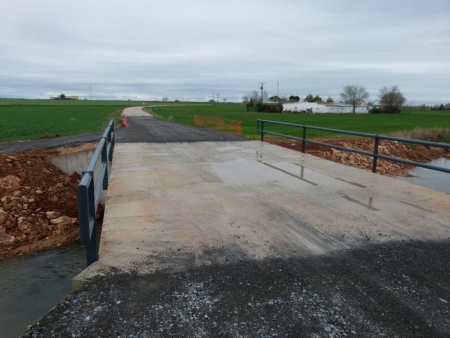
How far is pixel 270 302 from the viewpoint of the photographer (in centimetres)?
322

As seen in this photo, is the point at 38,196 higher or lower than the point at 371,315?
lower

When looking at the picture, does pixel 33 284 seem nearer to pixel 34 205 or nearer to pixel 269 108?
pixel 34 205

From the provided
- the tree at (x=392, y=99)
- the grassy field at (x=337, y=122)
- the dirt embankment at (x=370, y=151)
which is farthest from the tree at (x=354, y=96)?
the dirt embankment at (x=370, y=151)

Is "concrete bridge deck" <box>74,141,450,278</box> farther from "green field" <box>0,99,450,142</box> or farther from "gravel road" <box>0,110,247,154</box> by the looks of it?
"green field" <box>0,99,450,142</box>

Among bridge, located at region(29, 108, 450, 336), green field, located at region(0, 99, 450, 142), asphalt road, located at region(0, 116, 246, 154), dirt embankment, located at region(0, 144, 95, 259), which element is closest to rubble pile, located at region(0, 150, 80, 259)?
dirt embankment, located at region(0, 144, 95, 259)

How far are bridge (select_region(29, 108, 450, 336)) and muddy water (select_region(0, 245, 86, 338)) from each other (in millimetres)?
1591

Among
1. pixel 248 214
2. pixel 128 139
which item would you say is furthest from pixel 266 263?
pixel 128 139

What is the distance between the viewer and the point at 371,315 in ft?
10.0

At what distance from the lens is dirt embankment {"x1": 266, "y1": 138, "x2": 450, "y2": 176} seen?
19641mm

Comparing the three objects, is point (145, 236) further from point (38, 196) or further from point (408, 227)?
point (38, 196)

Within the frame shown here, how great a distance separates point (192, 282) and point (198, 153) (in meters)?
8.64

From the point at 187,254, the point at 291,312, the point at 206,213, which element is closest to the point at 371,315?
the point at 291,312

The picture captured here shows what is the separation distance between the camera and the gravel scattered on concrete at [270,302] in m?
2.87

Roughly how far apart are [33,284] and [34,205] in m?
4.21
